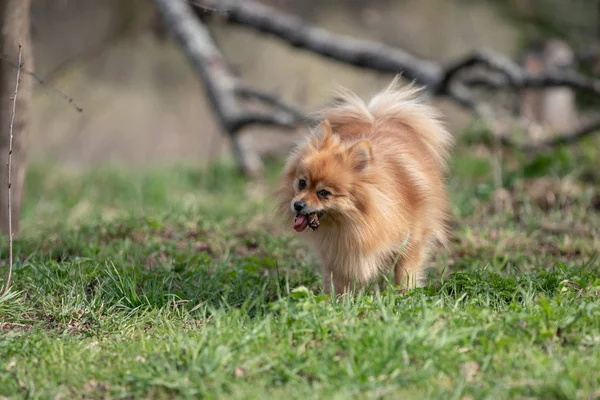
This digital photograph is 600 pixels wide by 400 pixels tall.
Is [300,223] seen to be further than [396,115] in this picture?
No

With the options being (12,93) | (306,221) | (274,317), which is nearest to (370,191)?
(306,221)

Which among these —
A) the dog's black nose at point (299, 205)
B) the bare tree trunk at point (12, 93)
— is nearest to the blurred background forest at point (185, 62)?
the bare tree trunk at point (12, 93)

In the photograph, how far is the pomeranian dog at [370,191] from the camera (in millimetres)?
4211

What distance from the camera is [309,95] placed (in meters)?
13.4

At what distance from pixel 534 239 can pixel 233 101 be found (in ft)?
14.1

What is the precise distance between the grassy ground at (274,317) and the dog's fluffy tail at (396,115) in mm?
908

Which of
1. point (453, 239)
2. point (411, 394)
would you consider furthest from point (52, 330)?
point (453, 239)

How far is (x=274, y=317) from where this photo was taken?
12.6 ft

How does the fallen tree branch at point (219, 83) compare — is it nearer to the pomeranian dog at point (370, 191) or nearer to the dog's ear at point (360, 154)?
the pomeranian dog at point (370, 191)

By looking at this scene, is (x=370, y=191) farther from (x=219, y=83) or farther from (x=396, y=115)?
(x=219, y=83)

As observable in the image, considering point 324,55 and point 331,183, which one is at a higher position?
point 324,55

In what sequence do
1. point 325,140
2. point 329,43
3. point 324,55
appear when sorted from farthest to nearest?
point 324,55 → point 329,43 → point 325,140

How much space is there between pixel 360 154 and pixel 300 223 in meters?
0.53

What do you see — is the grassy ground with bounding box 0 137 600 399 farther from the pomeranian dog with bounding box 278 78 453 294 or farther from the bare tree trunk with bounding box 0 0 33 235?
the bare tree trunk with bounding box 0 0 33 235
